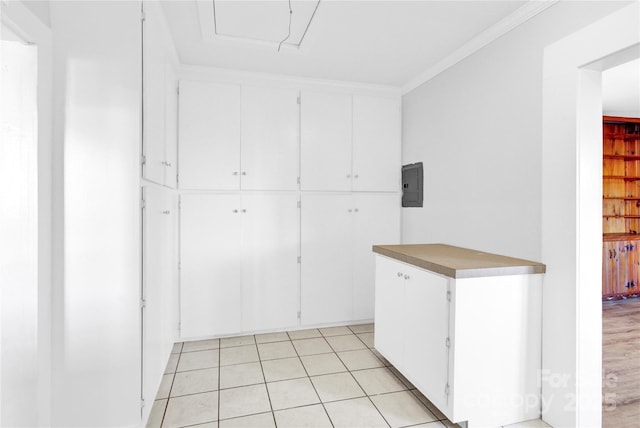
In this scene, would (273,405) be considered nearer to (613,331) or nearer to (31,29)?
(31,29)

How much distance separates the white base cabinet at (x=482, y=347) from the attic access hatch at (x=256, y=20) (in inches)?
69.1

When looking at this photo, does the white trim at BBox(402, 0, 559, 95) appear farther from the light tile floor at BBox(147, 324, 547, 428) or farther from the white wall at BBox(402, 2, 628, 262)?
the light tile floor at BBox(147, 324, 547, 428)

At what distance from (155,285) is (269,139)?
5.29 feet

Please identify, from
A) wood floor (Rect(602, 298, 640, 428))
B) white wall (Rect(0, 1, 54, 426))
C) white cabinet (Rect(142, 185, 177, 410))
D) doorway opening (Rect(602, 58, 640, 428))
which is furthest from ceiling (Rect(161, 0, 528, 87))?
wood floor (Rect(602, 298, 640, 428))

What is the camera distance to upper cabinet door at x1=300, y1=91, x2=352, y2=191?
10.3 ft

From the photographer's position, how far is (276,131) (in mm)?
3064

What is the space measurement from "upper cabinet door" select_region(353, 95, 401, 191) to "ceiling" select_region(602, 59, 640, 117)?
1.94 meters

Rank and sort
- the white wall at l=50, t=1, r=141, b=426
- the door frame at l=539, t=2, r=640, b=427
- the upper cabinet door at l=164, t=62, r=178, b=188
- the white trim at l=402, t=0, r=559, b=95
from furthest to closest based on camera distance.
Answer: the upper cabinet door at l=164, t=62, r=178, b=188, the white trim at l=402, t=0, r=559, b=95, the door frame at l=539, t=2, r=640, b=427, the white wall at l=50, t=1, r=141, b=426

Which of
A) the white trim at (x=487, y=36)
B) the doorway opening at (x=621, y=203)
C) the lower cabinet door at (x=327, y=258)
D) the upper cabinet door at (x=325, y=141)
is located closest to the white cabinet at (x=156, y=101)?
the upper cabinet door at (x=325, y=141)

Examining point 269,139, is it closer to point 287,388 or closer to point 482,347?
point 287,388

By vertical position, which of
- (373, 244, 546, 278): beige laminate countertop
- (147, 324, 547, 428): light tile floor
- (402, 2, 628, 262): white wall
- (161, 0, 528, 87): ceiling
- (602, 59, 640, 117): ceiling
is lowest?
(147, 324, 547, 428): light tile floor

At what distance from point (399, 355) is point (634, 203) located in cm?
461

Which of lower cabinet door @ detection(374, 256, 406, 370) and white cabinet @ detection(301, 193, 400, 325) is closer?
lower cabinet door @ detection(374, 256, 406, 370)

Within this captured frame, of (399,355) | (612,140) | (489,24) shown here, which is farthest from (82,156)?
(612,140)
